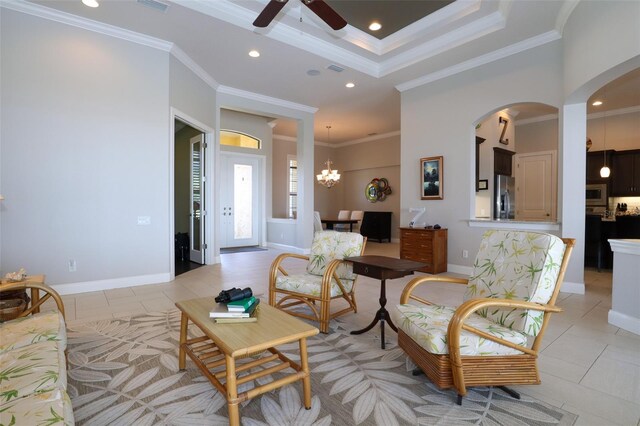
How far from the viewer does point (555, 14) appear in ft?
12.8

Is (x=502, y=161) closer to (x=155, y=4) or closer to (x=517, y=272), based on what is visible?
(x=517, y=272)

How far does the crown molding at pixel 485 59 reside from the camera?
439 cm

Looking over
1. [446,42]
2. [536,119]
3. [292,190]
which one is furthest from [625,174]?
[292,190]

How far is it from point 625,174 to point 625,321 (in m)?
5.90

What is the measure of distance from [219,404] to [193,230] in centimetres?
513

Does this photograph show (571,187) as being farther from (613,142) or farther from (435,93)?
(613,142)

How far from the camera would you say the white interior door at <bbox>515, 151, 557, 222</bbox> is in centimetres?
776

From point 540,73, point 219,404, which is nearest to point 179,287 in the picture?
point 219,404

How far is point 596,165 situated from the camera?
24.4 feet

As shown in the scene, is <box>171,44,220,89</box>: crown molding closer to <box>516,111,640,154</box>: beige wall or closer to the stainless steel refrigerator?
the stainless steel refrigerator

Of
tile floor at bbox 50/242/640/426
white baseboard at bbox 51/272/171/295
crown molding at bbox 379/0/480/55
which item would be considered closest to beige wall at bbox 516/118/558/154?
tile floor at bbox 50/242/640/426

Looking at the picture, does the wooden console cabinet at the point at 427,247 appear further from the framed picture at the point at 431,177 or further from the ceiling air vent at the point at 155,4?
the ceiling air vent at the point at 155,4

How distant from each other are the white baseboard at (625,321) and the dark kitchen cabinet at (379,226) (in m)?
7.20

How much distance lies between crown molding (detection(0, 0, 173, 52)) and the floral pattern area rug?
3.81m
